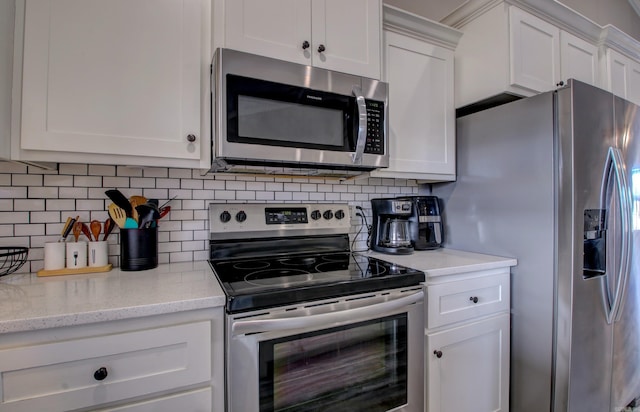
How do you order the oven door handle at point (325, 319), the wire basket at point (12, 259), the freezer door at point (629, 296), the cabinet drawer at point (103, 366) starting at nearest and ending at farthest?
the cabinet drawer at point (103, 366) < the oven door handle at point (325, 319) < the wire basket at point (12, 259) < the freezer door at point (629, 296)

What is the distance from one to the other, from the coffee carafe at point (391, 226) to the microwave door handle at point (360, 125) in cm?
46

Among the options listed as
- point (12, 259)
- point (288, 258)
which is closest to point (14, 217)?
point (12, 259)

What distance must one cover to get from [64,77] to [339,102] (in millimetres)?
1011

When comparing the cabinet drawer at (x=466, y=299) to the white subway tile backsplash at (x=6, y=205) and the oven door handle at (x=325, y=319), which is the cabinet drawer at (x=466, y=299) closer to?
the oven door handle at (x=325, y=319)

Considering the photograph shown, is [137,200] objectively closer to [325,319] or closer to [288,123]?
[288,123]

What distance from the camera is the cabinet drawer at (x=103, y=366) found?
755 mm

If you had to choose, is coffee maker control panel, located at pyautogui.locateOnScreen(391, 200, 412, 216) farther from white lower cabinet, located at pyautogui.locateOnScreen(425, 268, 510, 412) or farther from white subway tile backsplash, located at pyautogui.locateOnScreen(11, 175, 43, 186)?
white subway tile backsplash, located at pyautogui.locateOnScreen(11, 175, 43, 186)

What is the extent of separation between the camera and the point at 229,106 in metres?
1.17

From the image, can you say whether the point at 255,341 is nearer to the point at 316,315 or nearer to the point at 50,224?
the point at 316,315

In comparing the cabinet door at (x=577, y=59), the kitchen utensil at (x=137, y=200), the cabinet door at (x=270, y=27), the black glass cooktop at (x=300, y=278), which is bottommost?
the black glass cooktop at (x=300, y=278)

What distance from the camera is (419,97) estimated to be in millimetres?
1730

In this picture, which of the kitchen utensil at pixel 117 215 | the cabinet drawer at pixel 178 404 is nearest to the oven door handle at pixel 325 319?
the cabinet drawer at pixel 178 404

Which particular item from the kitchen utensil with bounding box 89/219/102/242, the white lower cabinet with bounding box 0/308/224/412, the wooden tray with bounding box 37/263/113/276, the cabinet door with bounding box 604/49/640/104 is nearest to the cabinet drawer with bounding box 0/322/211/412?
the white lower cabinet with bounding box 0/308/224/412

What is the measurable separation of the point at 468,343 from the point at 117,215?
5.35 feet
